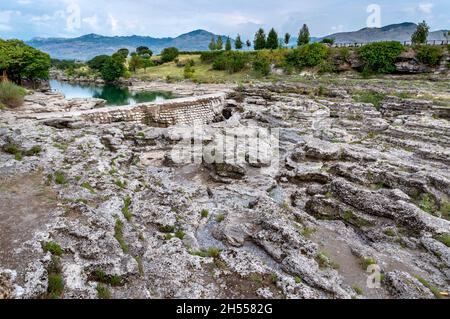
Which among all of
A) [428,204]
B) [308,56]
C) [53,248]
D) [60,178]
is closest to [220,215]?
[53,248]

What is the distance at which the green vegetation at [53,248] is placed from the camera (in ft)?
38.5

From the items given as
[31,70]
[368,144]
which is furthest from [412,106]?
[31,70]

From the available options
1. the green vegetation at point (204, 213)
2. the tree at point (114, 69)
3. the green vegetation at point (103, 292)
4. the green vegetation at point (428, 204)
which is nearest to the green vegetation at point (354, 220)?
the green vegetation at point (428, 204)

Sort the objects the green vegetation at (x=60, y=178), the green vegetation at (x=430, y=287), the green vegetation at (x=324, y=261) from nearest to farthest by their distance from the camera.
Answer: the green vegetation at (x=430, y=287) → the green vegetation at (x=324, y=261) → the green vegetation at (x=60, y=178)

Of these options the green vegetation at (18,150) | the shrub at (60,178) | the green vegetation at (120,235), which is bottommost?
the green vegetation at (120,235)

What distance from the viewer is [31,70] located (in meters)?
67.9

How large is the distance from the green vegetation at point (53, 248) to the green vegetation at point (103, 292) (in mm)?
2352

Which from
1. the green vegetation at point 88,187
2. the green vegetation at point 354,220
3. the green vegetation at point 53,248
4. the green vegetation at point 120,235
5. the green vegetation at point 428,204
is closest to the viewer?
the green vegetation at point 53,248

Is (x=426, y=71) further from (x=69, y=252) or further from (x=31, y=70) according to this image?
(x=31, y=70)

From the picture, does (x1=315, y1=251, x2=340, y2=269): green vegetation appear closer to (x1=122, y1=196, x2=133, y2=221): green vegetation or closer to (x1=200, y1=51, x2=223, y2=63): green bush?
(x1=122, y1=196, x2=133, y2=221): green vegetation

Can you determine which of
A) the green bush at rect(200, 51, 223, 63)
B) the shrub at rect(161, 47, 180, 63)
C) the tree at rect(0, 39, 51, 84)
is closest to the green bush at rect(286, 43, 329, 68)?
the green bush at rect(200, 51, 223, 63)

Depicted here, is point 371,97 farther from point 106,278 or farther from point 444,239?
point 106,278

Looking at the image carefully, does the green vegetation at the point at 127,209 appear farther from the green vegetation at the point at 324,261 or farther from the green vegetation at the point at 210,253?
the green vegetation at the point at 324,261
